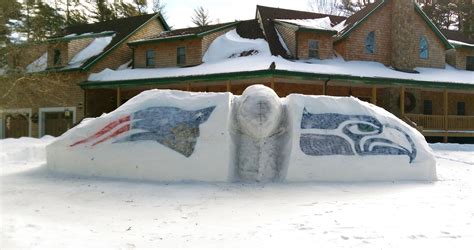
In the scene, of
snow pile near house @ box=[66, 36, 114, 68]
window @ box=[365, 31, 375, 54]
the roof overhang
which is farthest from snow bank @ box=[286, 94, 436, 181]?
snow pile near house @ box=[66, 36, 114, 68]

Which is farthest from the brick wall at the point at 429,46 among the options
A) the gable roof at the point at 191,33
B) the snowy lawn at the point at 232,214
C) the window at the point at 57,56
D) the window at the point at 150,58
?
the window at the point at 57,56

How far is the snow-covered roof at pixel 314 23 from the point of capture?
23094 millimetres

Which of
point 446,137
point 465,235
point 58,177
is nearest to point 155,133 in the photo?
point 58,177

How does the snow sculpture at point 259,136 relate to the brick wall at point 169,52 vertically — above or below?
below

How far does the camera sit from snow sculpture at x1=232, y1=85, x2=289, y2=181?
9.97 m

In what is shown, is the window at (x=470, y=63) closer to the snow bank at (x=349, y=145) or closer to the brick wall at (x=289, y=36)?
the brick wall at (x=289, y=36)

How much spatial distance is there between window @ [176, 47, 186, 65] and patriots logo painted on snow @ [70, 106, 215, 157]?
13.6 metres

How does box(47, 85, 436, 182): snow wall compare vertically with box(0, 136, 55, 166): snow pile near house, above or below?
above

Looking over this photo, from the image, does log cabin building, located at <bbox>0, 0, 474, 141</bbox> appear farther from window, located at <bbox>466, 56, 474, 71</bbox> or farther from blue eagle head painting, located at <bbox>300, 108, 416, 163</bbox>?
blue eagle head painting, located at <bbox>300, 108, 416, 163</bbox>

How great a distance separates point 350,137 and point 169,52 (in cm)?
1581

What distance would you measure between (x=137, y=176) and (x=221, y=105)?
234cm

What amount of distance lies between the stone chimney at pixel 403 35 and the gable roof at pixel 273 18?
3294 millimetres

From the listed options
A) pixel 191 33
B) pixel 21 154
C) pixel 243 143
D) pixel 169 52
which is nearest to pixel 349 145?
pixel 243 143

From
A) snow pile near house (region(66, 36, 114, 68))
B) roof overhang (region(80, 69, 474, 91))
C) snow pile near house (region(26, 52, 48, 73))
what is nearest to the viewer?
roof overhang (region(80, 69, 474, 91))
